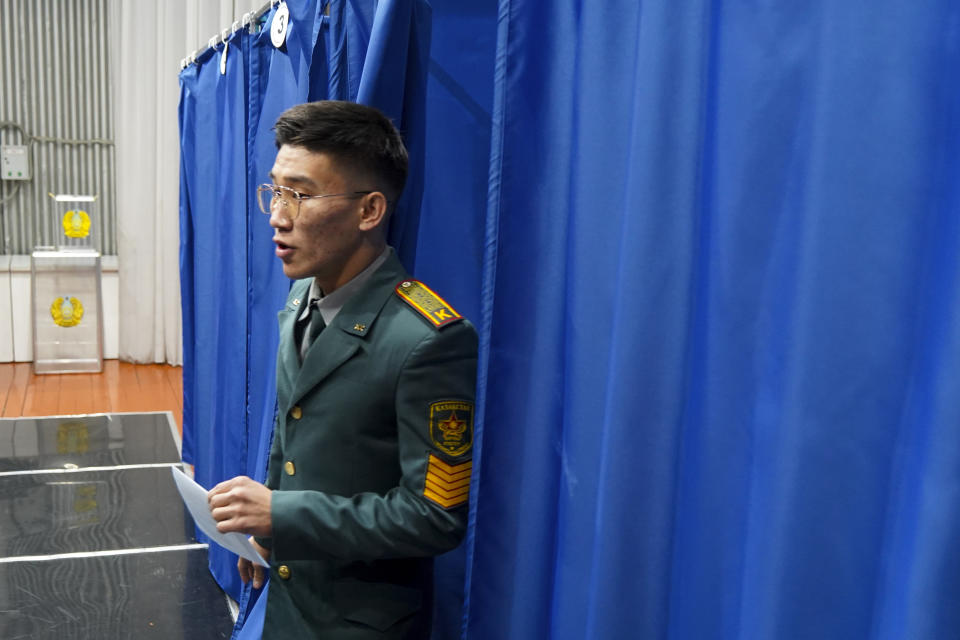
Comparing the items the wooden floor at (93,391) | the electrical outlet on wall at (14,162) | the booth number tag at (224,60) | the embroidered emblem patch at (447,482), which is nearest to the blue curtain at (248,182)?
the booth number tag at (224,60)

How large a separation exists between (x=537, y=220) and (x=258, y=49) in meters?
1.45

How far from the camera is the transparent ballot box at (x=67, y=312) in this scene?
225 inches

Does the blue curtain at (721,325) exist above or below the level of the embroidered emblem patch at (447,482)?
above

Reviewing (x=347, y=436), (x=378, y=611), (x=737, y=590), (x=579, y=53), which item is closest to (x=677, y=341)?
(x=737, y=590)

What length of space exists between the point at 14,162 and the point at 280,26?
5163 mm

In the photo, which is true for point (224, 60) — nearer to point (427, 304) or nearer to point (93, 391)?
point (427, 304)

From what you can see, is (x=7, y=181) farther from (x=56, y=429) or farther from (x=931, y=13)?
(x=931, y=13)

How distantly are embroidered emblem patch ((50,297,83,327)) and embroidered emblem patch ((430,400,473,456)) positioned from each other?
5.38 m

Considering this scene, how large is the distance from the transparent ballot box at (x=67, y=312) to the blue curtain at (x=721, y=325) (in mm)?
5352

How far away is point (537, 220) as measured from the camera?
109cm

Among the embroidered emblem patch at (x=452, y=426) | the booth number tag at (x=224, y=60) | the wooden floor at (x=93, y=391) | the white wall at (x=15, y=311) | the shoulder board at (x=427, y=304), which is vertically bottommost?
the wooden floor at (x=93, y=391)

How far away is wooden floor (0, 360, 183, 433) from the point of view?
4.86 meters

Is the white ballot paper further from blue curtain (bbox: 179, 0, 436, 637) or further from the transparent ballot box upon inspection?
the transparent ballot box

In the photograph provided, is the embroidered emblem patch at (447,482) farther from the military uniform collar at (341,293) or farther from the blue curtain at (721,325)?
the military uniform collar at (341,293)
